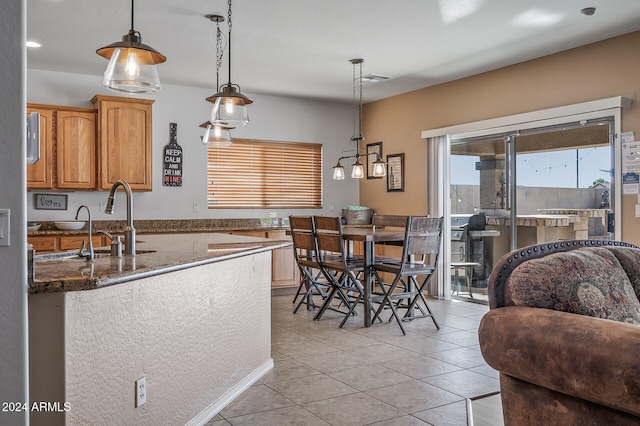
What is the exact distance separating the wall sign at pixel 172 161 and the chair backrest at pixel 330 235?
7.55 ft

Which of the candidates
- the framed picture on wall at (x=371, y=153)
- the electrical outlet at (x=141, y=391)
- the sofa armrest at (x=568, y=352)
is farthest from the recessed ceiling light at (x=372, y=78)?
the electrical outlet at (x=141, y=391)

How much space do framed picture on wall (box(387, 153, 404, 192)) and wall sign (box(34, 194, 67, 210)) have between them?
3967 millimetres

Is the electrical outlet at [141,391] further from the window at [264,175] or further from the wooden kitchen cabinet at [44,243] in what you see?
the window at [264,175]

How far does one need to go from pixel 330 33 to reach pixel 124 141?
2588 mm

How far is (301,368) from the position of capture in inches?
140

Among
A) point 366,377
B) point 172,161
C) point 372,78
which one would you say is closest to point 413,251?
point 366,377

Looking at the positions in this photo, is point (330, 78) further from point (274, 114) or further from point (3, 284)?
point (3, 284)

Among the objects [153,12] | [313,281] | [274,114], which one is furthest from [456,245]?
[153,12]

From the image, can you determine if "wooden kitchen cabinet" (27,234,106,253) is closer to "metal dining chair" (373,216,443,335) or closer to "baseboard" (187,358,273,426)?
"baseboard" (187,358,273,426)

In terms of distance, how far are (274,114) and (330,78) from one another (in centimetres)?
124

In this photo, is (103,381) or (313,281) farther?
(313,281)

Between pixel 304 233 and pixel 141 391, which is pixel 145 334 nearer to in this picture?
pixel 141 391

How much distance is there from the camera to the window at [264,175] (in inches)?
271

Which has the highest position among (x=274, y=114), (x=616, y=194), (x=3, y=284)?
(x=274, y=114)
